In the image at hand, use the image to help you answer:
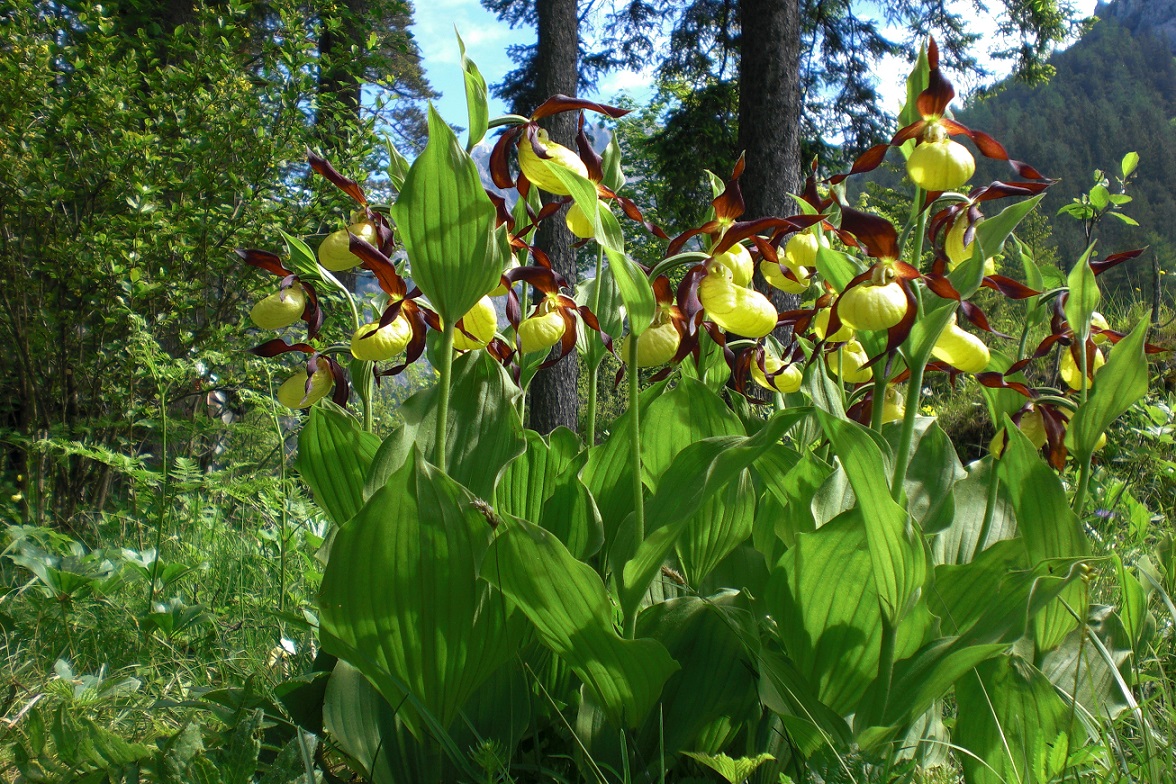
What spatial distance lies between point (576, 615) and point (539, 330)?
22.5 inches

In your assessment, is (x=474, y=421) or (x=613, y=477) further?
(x=613, y=477)

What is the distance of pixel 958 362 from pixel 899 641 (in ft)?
1.50

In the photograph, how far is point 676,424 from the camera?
4.74 feet

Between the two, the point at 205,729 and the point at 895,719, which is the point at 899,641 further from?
the point at 205,729

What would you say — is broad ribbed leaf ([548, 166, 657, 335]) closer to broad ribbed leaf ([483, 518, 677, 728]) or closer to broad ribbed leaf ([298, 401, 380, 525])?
broad ribbed leaf ([483, 518, 677, 728])

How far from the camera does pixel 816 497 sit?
1.15 metres

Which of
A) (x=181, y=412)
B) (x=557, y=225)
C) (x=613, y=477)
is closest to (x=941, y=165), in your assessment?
(x=613, y=477)

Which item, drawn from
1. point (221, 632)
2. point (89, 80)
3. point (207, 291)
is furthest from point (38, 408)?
point (221, 632)

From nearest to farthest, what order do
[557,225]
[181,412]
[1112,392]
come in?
1. [1112,392]
2. [181,412]
3. [557,225]

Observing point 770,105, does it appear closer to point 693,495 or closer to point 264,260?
point 264,260

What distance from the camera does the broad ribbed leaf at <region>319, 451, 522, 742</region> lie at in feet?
3.05

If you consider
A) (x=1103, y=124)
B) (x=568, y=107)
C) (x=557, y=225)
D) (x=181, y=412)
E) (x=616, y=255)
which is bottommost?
(x=181, y=412)

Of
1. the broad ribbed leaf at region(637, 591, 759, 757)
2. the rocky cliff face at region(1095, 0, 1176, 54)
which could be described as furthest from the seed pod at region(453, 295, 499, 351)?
the rocky cliff face at region(1095, 0, 1176, 54)

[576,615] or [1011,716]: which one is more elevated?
[576,615]
